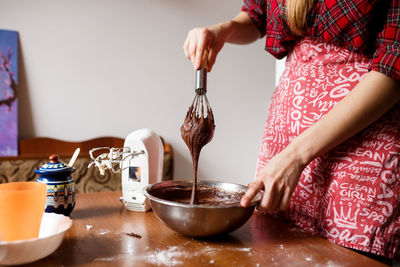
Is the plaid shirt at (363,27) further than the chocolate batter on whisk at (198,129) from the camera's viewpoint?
No

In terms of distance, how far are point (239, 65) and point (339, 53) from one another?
83.2 inches

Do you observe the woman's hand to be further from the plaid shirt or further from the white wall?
the white wall

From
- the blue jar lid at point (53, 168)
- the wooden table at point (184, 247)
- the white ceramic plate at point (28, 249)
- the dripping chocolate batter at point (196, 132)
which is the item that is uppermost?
the dripping chocolate batter at point (196, 132)

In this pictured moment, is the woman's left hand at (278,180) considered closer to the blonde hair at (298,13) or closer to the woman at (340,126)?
the woman at (340,126)

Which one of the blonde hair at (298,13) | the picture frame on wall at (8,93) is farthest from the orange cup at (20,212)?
the picture frame on wall at (8,93)

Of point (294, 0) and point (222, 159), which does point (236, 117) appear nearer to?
point (222, 159)

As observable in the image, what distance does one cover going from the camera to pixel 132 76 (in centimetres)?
269

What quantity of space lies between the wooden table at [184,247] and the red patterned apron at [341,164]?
0.09 meters

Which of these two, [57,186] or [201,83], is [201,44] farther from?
[57,186]

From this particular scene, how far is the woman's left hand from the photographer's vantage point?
2.66 feet

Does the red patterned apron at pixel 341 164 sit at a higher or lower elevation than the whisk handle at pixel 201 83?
lower

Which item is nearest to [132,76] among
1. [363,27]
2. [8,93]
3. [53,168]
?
[8,93]

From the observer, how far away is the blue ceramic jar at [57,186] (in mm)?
924

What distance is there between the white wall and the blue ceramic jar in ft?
5.56
